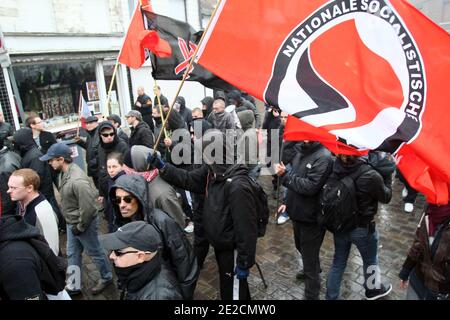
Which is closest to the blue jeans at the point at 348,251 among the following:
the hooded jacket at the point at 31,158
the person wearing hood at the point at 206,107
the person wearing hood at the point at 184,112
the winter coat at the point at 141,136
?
the winter coat at the point at 141,136

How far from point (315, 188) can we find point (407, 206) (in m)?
3.71

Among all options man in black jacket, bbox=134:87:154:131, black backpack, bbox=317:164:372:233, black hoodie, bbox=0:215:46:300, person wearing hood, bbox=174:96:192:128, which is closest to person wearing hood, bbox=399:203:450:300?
black backpack, bbox=317:164:372:233

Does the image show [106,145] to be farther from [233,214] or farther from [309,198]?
[309,198]

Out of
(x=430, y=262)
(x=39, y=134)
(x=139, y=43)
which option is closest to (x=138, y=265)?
(x=430, y=262)

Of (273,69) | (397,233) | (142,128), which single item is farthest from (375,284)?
(142,128)

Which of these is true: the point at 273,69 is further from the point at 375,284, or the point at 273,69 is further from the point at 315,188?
the point at 375,284

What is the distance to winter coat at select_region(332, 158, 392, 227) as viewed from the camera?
3.38m

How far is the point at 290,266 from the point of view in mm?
4836

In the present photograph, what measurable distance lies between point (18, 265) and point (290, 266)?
11.6 feet

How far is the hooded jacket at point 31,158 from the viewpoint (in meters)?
5.14

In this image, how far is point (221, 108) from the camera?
6.65m

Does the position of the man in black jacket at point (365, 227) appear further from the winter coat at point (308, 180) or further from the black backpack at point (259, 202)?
the black backpack at point (259, 202)

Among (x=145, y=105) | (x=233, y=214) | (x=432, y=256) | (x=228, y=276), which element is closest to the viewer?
(x=432, y=256)

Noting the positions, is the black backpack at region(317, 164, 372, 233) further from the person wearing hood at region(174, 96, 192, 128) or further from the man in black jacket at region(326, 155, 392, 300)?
the person wearing hood at region(174, 96, 192, 128)
